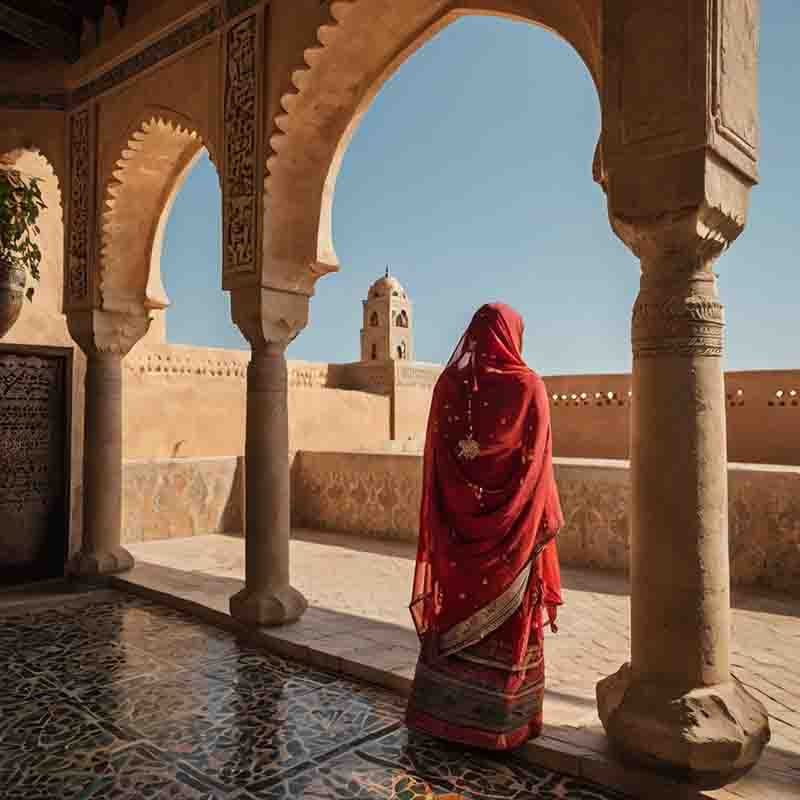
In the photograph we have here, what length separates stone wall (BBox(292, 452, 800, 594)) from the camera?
19.8 feet

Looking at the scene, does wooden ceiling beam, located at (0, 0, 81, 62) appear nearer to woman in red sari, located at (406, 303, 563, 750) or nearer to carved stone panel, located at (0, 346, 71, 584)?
carved stone panel, located at (0, 346, 71, 584)

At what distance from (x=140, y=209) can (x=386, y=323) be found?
1745cm

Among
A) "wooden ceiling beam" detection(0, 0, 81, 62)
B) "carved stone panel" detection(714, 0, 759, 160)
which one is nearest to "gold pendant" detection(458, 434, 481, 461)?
"carved stone panel" detection(714, 0, 759, 160)

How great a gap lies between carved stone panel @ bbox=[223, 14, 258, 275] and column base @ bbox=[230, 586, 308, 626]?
2186mm

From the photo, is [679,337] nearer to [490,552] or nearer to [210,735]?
[490,552]

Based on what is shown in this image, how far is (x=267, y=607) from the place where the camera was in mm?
4938

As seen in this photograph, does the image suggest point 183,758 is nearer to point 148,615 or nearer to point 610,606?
point 148,615

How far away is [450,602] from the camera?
3330 mm

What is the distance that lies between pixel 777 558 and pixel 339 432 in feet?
34.6

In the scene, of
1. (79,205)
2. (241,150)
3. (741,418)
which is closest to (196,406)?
(79,205)

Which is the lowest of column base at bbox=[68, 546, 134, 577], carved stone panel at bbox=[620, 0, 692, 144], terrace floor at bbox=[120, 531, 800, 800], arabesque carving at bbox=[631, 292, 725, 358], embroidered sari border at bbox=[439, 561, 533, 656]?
terrace floor at bbox=[120, 531, 800, 800]

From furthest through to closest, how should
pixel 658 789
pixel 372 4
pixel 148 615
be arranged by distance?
pixel 148 615
pixel 372 4
pixel 658 789

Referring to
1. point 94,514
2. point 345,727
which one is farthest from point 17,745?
point 94,514

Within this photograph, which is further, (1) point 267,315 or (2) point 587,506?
(2) point 587,506
